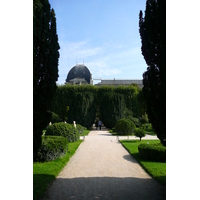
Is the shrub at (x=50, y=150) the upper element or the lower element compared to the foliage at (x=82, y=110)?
lower

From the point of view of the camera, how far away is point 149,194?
462 cm

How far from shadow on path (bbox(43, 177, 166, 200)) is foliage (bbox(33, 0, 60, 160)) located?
1.17 meters

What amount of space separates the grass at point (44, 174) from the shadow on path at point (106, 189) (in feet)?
0.61

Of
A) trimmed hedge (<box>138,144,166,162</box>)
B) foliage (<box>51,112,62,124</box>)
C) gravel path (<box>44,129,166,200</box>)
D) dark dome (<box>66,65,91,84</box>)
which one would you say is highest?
Result: dark dome (<box>66,65,91,84</box>)

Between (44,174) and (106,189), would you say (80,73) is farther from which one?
(106,189)

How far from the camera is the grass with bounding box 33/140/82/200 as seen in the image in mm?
4647

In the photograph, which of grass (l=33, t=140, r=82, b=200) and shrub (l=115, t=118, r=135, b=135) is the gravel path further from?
shrub (l=115, t=118, r=135, b=135)

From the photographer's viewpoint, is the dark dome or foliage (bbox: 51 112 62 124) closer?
foliage (bbox: 51 112 62 124)

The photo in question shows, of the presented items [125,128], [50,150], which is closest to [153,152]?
[50,150]

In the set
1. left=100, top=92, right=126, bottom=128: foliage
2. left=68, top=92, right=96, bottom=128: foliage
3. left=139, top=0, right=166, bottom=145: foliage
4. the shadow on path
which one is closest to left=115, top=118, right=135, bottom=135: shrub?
left=100, top=92, right=126, bottom=128: foliage

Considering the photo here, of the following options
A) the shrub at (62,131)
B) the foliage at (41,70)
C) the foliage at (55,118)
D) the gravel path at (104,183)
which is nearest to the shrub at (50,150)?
the gravel path at (104,183)

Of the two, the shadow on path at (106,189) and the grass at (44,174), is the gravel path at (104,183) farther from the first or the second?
the grass at (44,174)

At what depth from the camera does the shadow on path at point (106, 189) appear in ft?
14.8
